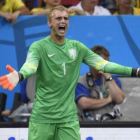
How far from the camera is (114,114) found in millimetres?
6645

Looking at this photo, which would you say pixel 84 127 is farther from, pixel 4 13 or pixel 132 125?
pixel 4 13

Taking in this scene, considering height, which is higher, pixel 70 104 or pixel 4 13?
pixel 4 13

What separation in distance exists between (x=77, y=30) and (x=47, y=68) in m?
2.76

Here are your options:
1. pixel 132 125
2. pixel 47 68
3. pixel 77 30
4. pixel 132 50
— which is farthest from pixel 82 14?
pixel 47 68

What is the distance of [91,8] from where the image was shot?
814 cm

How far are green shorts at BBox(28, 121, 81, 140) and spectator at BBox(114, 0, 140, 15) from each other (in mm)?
3462

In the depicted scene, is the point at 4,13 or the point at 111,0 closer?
the point at 4,13

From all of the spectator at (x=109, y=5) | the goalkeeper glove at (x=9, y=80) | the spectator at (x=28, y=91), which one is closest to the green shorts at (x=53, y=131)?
the goalkeeper glove at (x=9, y=80)

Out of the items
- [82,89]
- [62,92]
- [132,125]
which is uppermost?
[62,92]

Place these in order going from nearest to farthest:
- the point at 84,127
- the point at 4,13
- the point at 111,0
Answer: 1. the point at 84,127
2. the point at 4,13
3. the point at 111,0

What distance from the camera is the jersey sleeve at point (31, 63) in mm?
4770

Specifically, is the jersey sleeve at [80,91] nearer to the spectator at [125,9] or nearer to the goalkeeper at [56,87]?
the goalkeeper at [56,87]

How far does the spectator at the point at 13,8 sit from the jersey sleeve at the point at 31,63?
2.50 metres

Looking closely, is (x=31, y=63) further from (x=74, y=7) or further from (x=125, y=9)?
(x=125, y=9)
